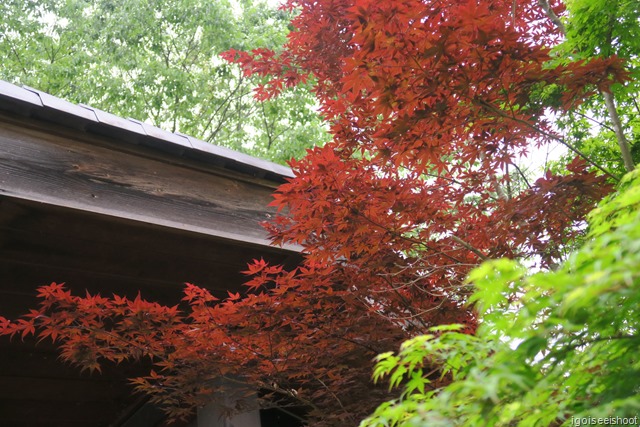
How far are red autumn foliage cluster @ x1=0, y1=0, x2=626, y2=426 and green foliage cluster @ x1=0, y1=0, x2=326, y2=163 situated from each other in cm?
649

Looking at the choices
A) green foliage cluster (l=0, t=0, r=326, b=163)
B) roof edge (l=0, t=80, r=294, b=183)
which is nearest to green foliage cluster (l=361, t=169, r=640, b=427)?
roof edge (l=0, t=80, r=294, b=183)

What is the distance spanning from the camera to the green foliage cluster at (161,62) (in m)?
9.41

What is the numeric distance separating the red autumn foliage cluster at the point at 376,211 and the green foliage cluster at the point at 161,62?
6488mm

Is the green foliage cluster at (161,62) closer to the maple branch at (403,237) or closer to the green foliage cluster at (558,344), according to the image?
the maple branch at (403,237)

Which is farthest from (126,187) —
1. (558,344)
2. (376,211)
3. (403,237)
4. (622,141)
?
(622,141)

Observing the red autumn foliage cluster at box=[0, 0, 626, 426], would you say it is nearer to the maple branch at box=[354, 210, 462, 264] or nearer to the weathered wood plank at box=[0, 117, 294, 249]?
the maple branch at box=[354, 210, 462, 264]

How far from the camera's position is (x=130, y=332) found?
273 cm

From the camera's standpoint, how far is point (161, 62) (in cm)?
994

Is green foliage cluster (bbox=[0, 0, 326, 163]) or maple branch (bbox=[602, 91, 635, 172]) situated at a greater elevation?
green foliage cluster (bbox=[0, 0, 326, 163])

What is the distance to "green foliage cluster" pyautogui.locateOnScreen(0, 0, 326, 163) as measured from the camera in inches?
371

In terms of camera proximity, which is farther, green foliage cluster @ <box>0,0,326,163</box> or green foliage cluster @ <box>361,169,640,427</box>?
green foliage cluster @ <box>0,0,326,163</box>

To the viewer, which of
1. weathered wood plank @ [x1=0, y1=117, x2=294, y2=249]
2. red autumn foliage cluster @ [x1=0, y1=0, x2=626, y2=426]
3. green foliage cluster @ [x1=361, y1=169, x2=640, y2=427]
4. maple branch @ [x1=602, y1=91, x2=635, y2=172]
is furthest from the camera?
maple branch @ [x1=602, y1=91, x2=635, y2=172]

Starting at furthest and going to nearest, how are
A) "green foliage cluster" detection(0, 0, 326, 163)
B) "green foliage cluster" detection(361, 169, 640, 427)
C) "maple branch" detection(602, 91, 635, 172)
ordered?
"green foliage cluster" detection(0, 0, 326, 163), "maple branch" detection(602, 91, 635, 172), "green foliage cluster" detection(361, 169, 640, 427)

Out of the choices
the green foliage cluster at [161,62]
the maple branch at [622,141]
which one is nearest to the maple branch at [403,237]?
the maple branch at [622,141]
